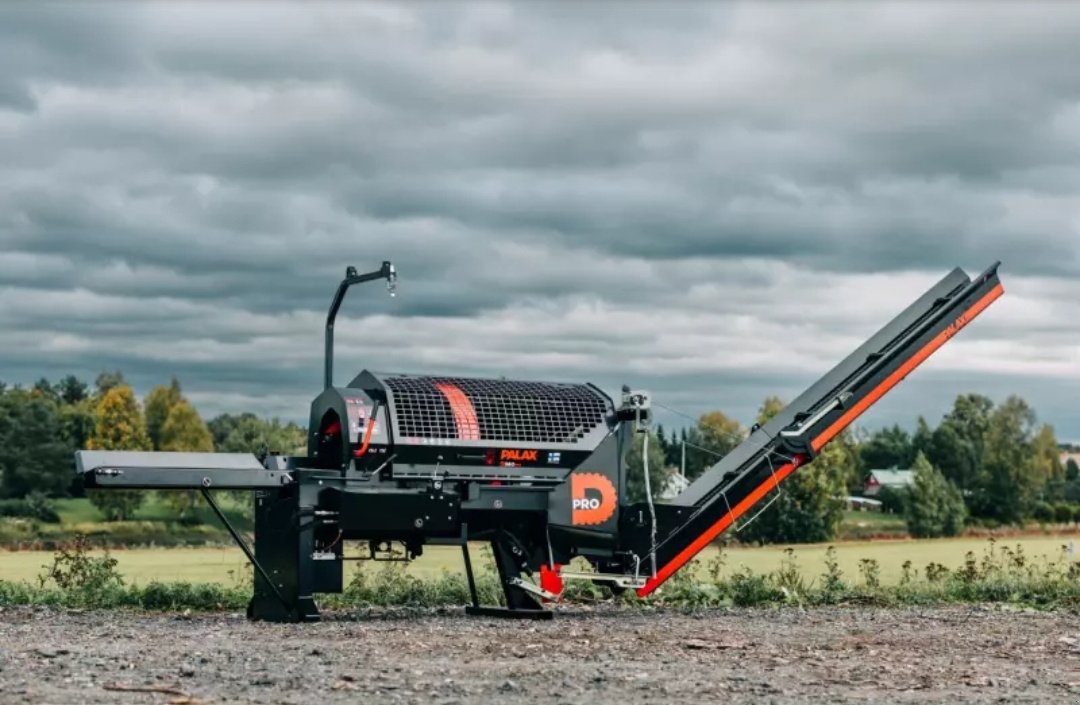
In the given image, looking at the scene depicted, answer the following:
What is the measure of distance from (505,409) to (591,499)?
1.18m

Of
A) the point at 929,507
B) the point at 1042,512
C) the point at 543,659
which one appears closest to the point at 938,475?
the point at 929,507

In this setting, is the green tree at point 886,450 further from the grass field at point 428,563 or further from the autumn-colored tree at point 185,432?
the grass field at point 428,563

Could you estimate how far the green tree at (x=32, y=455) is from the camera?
7419 cm

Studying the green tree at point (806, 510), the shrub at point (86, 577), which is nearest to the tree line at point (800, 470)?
the green tree at point (806, 510)

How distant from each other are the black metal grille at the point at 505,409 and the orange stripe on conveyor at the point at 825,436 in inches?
64.0

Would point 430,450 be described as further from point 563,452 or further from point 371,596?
point 371,596

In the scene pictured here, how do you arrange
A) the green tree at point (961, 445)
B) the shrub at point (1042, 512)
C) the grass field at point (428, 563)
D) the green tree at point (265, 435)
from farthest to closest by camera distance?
the green tree at point (961, 445) → the shrub at point (1042, 512) → the green tree at point (265, 435) → the grass field at point (428, 563)

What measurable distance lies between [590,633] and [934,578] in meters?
6.87

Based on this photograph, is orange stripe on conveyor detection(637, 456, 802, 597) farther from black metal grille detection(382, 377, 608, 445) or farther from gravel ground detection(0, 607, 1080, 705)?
black metal grille detection(382, 377, 608, 445)

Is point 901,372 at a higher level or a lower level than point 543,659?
higher

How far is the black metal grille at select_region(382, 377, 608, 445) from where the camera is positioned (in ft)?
42.8

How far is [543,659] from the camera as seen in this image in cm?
1034

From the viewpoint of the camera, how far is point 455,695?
8.65m

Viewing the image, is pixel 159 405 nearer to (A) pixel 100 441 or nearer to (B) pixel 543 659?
(A) pixel 100 441
